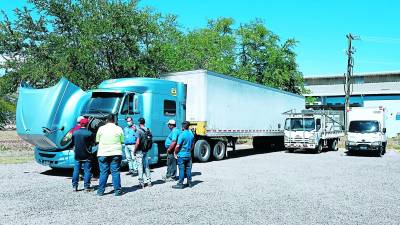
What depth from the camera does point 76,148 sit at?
9.73m

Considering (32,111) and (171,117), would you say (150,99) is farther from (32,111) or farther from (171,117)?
(32,111)

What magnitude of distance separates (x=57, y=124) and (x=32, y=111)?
827 millimetres

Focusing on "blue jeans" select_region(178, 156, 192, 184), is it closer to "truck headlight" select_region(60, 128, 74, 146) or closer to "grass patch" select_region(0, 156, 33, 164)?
"truck headlight" select_region(60, 128, 74, 146)

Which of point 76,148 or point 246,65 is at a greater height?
point 246,65

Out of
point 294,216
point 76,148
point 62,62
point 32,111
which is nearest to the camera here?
point 294,216

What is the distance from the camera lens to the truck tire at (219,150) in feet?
60.4

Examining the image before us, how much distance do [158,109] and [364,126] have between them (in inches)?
496

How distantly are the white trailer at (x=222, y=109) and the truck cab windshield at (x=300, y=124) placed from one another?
88 centimetres

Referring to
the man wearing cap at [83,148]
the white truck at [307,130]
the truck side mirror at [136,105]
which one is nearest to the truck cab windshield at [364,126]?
the white truck at [307,130]

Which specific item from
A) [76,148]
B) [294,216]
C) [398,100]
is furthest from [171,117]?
[398,100]

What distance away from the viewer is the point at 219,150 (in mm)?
18891

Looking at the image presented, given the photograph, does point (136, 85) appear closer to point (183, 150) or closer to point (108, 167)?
point (183, 150)

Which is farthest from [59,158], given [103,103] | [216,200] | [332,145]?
[332,145]

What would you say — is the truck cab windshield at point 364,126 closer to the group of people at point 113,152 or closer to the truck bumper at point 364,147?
the truck bumper at point 364,147
